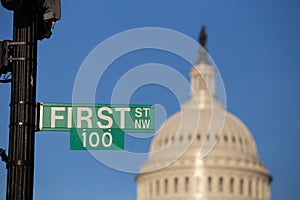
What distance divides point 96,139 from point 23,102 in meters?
0.63

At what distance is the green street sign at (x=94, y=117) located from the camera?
23.5 feet

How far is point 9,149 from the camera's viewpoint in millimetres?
6754

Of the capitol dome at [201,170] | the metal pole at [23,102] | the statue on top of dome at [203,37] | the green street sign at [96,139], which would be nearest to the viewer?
the metal pole at [23,102]

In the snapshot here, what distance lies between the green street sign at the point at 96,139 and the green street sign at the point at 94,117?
3 cm

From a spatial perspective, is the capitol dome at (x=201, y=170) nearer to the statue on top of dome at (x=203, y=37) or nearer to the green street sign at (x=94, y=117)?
the statue on top of dome at (x=203, y=37)

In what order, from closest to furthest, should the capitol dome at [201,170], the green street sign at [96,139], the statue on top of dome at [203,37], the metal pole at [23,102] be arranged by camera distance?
the metal pole at [23,102], the green street sign at [96,139], the capitol dome at [201,170], the statue on top of dome at [203,37]

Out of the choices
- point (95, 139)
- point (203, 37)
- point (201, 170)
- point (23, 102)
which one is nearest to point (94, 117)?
point (95, 139)

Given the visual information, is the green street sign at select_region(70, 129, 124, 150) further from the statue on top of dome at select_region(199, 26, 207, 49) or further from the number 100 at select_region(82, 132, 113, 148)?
the statue on top of dome at select_region(199, 26, 207, 49)

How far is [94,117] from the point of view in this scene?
7188mm

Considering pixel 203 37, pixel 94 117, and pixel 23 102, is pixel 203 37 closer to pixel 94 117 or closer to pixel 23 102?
pixel 94 117

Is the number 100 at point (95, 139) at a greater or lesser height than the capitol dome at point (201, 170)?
lesser

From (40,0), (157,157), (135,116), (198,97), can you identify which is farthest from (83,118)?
(198,97)

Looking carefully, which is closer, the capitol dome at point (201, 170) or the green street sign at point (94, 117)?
the green street sign at point (94, 117)

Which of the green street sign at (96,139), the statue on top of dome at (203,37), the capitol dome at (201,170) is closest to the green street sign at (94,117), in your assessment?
the green street sign at (96,139)
